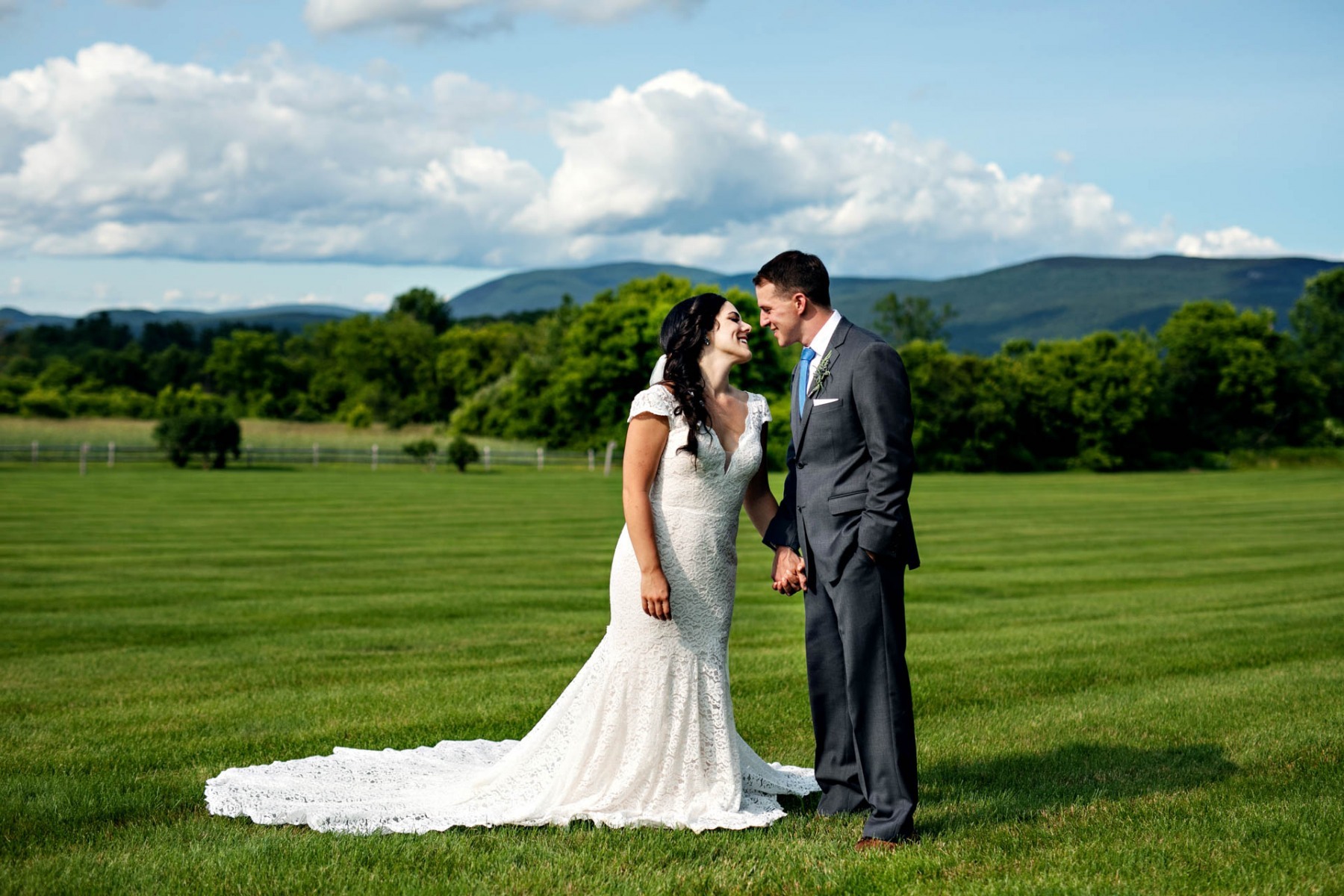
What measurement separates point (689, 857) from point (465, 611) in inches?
354

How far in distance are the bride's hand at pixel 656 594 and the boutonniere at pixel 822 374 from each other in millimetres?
1117

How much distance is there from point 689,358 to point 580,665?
512cm

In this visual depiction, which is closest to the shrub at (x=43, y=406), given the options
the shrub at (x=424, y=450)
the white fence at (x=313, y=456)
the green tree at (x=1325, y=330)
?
the white fence at (x=313, y=456)

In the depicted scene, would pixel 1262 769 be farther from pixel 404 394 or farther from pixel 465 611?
pixel 404 394

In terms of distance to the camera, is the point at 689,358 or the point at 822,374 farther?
the point at 689,358

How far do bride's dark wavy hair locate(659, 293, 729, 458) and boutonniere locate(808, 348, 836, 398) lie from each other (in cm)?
54

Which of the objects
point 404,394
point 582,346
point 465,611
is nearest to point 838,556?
point 465,611

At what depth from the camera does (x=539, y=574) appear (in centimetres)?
1762

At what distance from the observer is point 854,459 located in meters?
5.24

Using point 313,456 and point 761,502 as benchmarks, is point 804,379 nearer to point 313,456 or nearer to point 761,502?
point 761,502

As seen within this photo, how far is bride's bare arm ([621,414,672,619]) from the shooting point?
18.3ft

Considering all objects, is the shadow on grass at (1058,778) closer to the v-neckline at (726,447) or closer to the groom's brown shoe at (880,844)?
the groom's brown shoe at (880,844)

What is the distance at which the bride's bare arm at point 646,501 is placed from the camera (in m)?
5.59

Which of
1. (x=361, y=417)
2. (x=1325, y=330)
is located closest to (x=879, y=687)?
(x=361, y=417)
